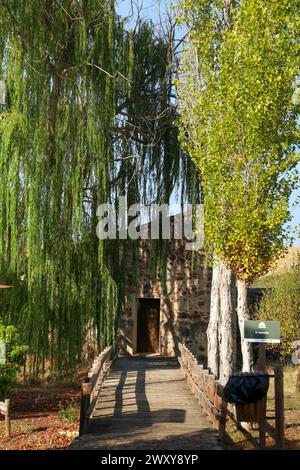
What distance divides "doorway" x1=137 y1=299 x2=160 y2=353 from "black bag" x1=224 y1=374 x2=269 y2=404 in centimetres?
1400

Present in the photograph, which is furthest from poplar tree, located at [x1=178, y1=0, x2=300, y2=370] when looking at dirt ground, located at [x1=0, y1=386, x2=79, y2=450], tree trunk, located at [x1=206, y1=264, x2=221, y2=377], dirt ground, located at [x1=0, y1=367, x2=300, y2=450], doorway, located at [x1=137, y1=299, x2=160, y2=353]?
doorway, located at [x1=137, y1=299, x2=160, y2=353]

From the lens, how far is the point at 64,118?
13.9 metres

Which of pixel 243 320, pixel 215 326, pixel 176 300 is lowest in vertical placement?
pixel 215 326

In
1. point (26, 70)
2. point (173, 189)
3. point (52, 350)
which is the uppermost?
point (26, 70)

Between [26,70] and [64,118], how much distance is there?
1.30 meters

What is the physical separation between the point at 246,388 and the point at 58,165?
7098mm

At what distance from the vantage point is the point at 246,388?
27.8 ft

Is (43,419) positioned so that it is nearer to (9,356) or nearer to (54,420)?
(54,420)

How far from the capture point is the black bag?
8.48m

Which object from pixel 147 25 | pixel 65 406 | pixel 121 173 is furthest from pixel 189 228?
pixel 65 406

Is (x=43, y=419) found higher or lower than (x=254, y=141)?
lower

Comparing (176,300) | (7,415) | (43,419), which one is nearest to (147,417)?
(7,415)
